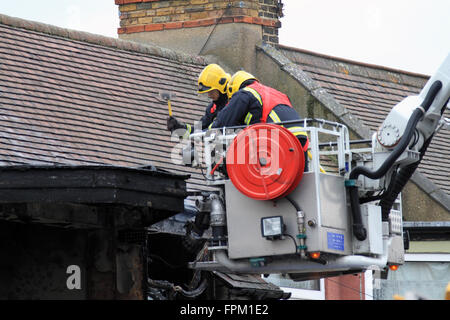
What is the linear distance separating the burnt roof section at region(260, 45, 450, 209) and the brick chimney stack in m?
0.42

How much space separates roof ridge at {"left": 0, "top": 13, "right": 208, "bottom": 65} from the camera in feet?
52.2

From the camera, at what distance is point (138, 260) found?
411 inches

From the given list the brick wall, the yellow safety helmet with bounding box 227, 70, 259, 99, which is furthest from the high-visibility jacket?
the brick wall

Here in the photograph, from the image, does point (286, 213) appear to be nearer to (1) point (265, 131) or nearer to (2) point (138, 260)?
(1) point (265, 131)

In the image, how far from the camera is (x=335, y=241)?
917cm

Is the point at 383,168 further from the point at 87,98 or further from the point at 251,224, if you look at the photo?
the point at 87,98

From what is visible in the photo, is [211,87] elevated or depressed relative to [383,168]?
elevated

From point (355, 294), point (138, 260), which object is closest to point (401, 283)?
point (355, 294)

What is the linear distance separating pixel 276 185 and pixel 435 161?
864 centimetres

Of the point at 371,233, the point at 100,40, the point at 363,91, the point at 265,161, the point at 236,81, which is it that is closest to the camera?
the point at 265,161

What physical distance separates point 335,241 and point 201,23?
9767 mm

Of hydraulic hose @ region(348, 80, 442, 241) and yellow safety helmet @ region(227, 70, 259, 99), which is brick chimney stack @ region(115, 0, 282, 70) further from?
hydraulic hose @ region(348, 80, 442, 241)

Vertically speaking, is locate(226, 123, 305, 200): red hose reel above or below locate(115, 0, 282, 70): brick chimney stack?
below

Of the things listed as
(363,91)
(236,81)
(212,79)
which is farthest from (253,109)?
(363,91)
